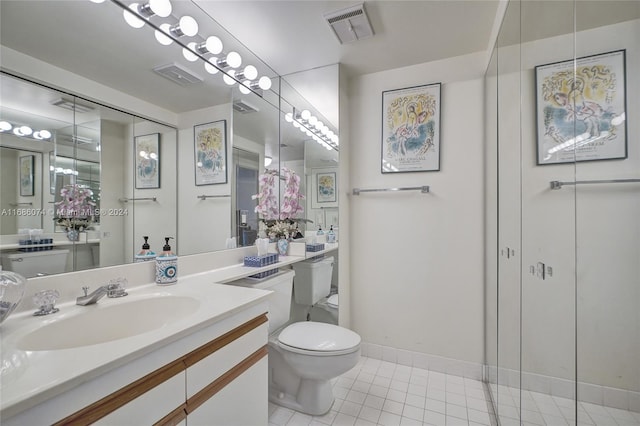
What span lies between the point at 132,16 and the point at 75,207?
2.95 feet

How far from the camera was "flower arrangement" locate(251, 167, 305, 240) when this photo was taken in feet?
6.84

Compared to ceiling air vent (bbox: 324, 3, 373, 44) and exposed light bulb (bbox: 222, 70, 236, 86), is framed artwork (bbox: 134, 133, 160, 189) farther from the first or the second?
ceiling air vent (bbox: 324, 3, 373, 44)

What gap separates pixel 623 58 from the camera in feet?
2.11

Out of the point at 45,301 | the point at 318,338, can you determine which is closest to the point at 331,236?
the point at 318,338

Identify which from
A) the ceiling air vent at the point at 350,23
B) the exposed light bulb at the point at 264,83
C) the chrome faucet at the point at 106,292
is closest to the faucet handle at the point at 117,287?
the chrome faucet at the point at 106,292

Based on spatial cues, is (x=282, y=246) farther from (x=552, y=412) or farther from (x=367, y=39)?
(x=552, y=412)

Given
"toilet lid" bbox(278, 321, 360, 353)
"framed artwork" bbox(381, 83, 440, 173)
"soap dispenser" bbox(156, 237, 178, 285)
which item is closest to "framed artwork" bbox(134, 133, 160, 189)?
"soap dispenser" bbox(156, 237, 178, 285)

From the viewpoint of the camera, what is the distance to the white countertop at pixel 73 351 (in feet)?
1.69

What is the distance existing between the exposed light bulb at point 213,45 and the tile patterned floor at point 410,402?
2.13 m

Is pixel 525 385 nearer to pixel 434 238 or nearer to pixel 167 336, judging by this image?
pixel 434 238

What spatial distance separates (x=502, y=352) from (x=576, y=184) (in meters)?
1.18

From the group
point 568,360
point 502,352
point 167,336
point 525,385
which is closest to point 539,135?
point 568,360

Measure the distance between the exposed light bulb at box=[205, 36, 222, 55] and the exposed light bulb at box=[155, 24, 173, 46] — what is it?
22cm

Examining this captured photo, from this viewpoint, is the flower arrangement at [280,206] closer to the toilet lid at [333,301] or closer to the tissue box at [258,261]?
the tissue box at [258,261]
